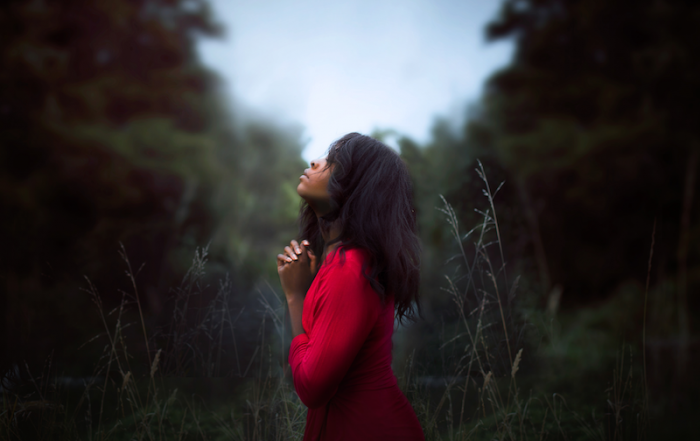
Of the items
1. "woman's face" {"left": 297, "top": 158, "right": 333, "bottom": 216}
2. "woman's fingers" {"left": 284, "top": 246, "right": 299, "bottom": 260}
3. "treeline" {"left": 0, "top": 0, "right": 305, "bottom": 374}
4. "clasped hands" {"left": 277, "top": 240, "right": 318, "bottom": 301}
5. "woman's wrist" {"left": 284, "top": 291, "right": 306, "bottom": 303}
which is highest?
"treeline" {"left": 0, "top": 0, "right": 305, "bottom": 374}

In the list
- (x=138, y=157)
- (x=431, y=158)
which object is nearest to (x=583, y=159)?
(x=431, y=158)

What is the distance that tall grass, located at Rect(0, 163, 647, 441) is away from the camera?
4.27 ft

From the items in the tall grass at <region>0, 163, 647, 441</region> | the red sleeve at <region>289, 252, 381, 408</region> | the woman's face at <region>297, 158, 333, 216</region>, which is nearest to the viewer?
the red sleeve at <region>289, 252, 381, 408</region>

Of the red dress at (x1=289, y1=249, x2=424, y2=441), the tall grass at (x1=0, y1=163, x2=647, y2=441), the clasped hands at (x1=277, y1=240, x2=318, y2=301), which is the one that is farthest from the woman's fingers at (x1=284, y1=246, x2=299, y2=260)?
the tall grass at (x1=0, y1=163, x2=647, y2=441)

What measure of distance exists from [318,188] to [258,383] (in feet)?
2.97

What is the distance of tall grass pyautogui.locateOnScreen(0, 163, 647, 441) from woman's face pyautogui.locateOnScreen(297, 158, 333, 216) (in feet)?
2.26

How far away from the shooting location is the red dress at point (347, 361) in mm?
649

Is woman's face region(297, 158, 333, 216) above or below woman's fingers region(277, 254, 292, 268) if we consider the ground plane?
above

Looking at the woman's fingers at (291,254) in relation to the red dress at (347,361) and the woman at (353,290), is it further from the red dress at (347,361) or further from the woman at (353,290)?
the red dress at (347,361)

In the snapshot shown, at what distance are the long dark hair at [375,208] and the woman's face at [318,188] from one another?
0.01 m

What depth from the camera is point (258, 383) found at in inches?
52.6

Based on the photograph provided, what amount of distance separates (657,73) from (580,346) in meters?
1.16

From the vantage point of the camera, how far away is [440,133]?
58.8 inches

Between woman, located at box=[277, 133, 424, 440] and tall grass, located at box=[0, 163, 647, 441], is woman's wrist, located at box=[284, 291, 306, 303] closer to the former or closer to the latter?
woman, located at box=[277, 133, 424, 440]
